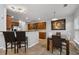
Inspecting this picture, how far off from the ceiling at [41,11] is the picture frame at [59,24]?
0.14m

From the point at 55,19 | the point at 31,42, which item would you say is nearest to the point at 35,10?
the point at 55,19

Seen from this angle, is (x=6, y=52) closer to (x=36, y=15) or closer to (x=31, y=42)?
(x=31, y=42)

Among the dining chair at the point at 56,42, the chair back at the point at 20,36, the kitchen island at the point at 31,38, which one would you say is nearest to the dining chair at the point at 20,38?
the chair back at the point at 20,36

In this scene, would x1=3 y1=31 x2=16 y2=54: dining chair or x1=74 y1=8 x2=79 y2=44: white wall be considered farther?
x1=3 y1=31 x2=16 y2=54: dining chair

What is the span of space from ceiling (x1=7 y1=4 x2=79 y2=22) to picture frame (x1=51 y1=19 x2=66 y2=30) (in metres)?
0.14

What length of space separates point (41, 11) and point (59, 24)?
0.54 meters

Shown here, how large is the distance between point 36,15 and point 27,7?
0.93 ft

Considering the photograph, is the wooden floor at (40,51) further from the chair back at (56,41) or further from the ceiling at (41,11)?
the ceiling at (41,11)

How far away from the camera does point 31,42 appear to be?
9.96 feet

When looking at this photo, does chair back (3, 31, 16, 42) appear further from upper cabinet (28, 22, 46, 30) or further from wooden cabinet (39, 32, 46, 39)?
wooden cabinet (39, 32, 46, 39)

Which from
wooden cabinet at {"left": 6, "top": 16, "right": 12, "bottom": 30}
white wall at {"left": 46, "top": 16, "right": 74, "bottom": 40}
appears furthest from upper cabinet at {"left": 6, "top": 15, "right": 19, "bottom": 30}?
white wall at {"left": 46, "top": 16, "right": 74, "bottom": 40}

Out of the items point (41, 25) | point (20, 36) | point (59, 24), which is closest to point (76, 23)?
point (59, 24)

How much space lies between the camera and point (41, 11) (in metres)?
2.88

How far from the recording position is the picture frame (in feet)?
9.58
